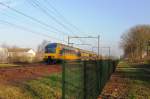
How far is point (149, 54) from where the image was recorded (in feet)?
367

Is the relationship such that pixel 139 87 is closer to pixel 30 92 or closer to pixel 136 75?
pixel 30 92

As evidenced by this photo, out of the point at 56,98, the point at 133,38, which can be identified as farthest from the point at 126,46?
the point at 56,98

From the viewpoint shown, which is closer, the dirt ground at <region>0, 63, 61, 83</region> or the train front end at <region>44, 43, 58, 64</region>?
the dirt ground at <region>0, 63, 61, 83</region>

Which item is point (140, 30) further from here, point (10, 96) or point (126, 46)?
point (10, 96)

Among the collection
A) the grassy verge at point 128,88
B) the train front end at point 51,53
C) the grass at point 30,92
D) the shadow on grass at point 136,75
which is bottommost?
the grassy verge at point 128,88

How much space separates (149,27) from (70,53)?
77.1 m

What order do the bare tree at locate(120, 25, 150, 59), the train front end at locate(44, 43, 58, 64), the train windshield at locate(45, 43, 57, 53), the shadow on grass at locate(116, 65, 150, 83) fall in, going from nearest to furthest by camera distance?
the shadow on grass at locate(116, 65, 150, 83) → the train front end at locate(44, 43, 58, 64) → the train windshield at locate(45, 43, 57, 53) → the bare tree at locate(120, 25, 150, 59)

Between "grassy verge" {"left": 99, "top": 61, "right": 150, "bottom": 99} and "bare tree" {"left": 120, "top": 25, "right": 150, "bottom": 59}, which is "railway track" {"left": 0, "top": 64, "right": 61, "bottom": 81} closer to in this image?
"grassy verge" {"left": 99, "top": 61, "right": 150, "bottom": 99}

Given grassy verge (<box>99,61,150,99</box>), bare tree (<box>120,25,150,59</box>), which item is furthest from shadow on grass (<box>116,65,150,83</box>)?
bare tree (<box>120,25,150,59</box>)

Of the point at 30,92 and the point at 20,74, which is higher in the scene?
the point at 20,74

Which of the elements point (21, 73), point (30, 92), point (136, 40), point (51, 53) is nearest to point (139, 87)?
point (21, 73)

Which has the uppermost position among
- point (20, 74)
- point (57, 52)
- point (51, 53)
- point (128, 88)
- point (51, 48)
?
point (51, 48)

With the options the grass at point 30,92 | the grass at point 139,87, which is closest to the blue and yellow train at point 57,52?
the grass at point 139,87

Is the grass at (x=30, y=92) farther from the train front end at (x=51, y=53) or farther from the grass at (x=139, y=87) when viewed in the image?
the train front end at (x=51, y=53)
